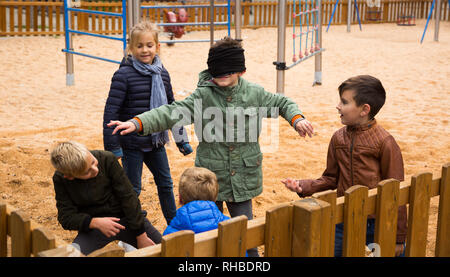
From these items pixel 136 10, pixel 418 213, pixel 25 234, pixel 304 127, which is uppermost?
pixel 136 10

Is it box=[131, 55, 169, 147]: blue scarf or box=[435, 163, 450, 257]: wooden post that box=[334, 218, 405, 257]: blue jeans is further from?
box=[131, 55, 169, 147]: blue scarf

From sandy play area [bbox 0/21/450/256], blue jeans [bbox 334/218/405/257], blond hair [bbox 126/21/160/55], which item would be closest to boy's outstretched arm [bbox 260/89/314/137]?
blue jeans [bbox 334/218/405/257]

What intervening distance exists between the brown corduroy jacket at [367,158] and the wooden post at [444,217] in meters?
0.19

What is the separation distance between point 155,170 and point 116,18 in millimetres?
15504

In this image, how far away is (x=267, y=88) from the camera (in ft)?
32.8

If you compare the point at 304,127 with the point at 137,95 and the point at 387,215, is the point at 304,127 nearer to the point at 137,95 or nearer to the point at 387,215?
the point at 387,215

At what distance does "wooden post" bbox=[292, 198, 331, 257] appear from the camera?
85.7 inches

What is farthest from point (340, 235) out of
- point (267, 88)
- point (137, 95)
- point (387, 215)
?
point (267, 88)

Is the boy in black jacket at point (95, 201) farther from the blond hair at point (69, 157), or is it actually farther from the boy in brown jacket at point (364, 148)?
the boy in brown jacket at point (364, 148)

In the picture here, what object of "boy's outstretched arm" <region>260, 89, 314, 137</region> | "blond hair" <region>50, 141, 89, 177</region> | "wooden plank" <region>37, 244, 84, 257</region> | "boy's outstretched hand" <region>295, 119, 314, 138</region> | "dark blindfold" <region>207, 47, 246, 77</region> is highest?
"dark blindfold" <region>207, 47, 246, 77</region>

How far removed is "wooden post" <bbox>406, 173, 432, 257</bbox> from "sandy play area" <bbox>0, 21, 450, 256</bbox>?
525 millimetres
